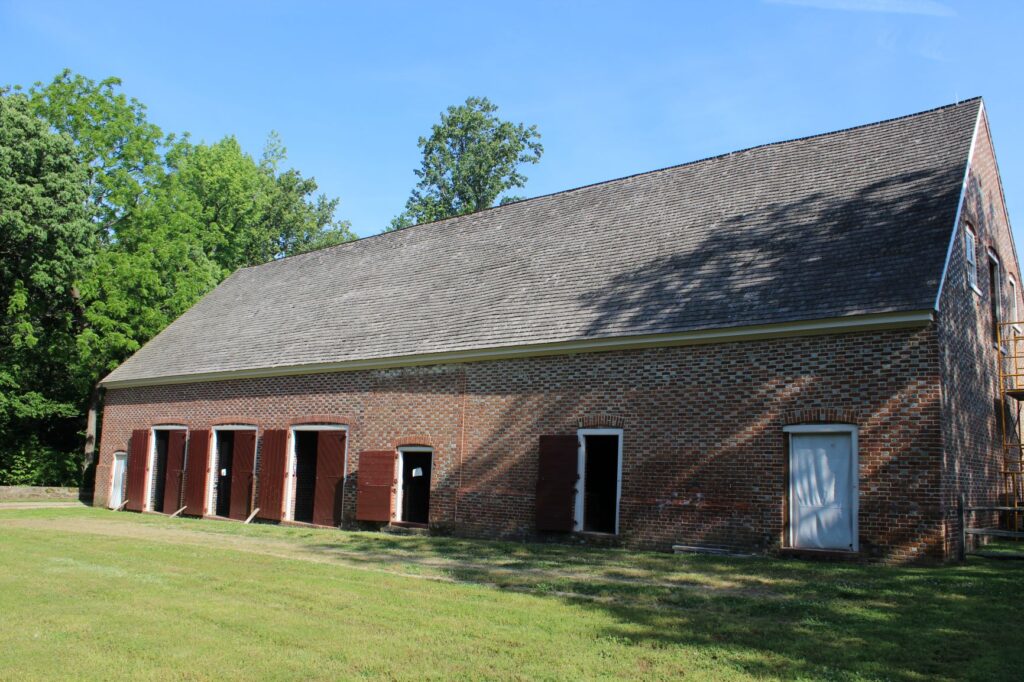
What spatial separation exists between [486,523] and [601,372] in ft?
12.3

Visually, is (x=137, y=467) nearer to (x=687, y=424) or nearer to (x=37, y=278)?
(x=37, y=278)

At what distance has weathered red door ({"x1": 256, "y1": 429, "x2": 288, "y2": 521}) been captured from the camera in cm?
2028

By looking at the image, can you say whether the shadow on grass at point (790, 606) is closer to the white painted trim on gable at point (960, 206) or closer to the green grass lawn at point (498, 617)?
the green grass lawn at point (498, 617)

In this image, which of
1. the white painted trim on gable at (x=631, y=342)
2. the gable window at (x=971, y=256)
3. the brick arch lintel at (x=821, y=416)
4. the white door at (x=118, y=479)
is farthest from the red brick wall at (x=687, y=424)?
the white door at (x=118, y=479)

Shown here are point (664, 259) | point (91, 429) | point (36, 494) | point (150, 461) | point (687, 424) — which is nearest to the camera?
point (687, 424)

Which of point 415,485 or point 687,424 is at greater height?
point 687,424

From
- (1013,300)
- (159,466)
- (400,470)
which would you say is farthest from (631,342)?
(159,466)

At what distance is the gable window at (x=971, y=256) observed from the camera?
14.3m

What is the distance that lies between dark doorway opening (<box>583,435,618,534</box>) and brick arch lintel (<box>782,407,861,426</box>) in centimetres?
402

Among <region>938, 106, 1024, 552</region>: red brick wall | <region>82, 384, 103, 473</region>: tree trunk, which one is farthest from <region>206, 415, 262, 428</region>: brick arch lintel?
<region>938, 106, 1024, 552</region>: red brick wall

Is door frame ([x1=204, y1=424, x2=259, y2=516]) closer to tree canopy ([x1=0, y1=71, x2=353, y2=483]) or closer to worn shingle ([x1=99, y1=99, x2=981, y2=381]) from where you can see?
worn shingle ([x1=99, y1=99, x2=981, y2=381])

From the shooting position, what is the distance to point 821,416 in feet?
40.9

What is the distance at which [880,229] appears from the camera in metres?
13.5

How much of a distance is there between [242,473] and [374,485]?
5126 millimetres
